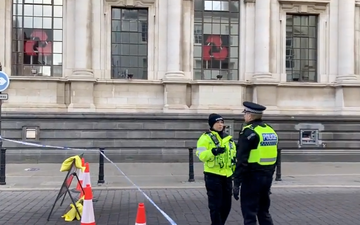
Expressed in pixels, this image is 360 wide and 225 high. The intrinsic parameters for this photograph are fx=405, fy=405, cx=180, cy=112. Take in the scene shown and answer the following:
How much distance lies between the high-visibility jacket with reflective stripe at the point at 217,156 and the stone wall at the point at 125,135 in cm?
1100

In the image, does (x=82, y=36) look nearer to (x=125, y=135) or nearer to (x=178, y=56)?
(x=178, y=56)

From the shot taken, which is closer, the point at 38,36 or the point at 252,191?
the point at 252,191

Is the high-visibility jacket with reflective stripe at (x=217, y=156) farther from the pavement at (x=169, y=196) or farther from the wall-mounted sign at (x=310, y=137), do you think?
the wall-mounted sign at (x=310, y=137)

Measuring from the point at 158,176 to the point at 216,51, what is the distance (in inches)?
307

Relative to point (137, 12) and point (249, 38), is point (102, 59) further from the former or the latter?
point (249, 38)

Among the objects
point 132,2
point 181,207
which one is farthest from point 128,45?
point 181,207

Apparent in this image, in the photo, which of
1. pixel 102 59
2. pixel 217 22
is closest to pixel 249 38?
pixel 217 22

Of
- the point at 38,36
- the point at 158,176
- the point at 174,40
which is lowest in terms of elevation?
the point at 158,176

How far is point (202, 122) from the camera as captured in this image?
17.3m

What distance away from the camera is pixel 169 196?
10.2m

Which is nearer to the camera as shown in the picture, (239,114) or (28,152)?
(28,152)

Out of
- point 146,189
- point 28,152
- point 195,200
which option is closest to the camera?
point 195,200

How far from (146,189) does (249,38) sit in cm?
1016

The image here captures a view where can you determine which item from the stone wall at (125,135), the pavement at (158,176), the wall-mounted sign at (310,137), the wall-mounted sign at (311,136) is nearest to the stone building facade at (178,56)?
the stone wall at (125,135)
